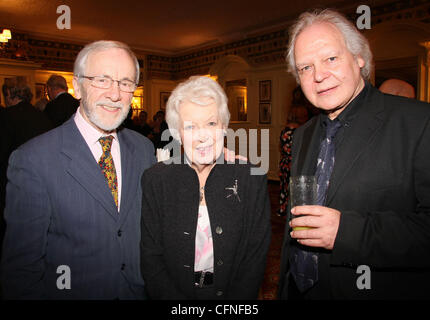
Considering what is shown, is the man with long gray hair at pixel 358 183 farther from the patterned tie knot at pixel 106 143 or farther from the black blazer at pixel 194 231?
the patterned tie knot at pixel 106 143

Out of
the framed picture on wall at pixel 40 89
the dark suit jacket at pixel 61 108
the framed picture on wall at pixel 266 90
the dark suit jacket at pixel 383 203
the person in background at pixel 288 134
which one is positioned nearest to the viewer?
the dark suit jacket at pixel 383 203

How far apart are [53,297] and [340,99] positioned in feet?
5.14

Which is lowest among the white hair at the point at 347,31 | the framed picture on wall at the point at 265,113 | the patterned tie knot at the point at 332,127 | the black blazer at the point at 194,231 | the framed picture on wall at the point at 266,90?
the black blazer at the point at 194,231

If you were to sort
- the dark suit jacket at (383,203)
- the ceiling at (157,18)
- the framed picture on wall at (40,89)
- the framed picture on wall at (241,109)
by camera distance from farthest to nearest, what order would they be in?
the framed picture on wall at (241,109), the framed picture on wall at (40,89), the ceiling at (157,18), the dark suit jacket at (383,203)

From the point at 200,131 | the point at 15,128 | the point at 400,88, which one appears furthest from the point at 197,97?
the point at 15,128

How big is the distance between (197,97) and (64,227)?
838 mm

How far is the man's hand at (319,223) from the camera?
1.21 m

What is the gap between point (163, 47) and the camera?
36.6ft

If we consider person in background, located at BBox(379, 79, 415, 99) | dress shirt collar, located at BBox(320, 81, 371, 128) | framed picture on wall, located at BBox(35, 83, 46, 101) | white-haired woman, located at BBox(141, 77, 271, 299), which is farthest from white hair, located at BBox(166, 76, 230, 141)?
framed picture on wall, located at BBox(35, 83, 46, 101)

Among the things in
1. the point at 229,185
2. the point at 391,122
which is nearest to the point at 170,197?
the point at 229,185

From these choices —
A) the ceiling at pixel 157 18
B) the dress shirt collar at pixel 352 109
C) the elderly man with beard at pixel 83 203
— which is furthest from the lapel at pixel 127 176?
the ceiling at pixel 157 18

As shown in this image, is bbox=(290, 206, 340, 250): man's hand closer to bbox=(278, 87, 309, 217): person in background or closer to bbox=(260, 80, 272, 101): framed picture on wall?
bbox=(278, 87, 309, 217): person in background

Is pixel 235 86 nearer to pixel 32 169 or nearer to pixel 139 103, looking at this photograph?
pixel 139 103

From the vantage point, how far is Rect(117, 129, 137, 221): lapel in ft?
4.90
